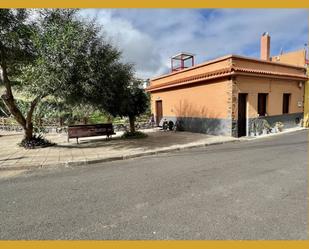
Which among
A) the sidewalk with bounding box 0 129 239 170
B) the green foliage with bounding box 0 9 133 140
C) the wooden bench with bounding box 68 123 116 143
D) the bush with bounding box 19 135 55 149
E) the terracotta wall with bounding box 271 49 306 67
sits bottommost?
the sidewalk with bounding box 0 129 239 170

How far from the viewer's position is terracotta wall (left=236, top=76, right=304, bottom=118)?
41.9 feet

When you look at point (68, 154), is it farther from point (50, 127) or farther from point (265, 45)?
point (265, 45)

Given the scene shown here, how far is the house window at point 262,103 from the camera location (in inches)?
549

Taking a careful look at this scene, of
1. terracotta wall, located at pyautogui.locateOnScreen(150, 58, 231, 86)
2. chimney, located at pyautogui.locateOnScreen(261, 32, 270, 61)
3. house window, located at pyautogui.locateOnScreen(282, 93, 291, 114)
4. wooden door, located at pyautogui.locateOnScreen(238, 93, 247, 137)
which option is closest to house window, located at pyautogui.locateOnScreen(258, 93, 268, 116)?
wooden door, located at pyautogui.locateOnScreen(238, 93, 247, 137)

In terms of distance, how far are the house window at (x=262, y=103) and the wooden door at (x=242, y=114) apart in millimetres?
1540

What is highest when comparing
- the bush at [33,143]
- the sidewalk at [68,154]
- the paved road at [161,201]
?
the bush at [33,143]

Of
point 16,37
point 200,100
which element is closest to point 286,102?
point 200,100

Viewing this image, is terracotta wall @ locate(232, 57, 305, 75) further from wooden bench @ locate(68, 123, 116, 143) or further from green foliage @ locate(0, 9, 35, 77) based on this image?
green foliage @ locate(0, 9, 35, 77)

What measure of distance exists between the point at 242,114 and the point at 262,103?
2174mm

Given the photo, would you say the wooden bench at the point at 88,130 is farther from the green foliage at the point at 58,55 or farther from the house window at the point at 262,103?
the house window at the point at 262,103

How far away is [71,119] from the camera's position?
17703 mm

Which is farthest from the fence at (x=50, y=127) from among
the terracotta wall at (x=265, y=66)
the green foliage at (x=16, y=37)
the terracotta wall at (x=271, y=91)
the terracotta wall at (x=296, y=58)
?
the terracotta wall at (x=296, y=58)

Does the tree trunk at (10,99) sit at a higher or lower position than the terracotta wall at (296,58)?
lower

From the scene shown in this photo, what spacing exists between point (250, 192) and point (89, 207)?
10.3 ft
